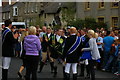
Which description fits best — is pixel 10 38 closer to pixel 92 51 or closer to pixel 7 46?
pixel 7 46

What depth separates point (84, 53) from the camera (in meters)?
10.5

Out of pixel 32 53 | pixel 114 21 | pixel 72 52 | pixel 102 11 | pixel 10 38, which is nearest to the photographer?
pixel 32 53

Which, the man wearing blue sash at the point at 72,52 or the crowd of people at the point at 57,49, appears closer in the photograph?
the crowd of people at the point at 57,49

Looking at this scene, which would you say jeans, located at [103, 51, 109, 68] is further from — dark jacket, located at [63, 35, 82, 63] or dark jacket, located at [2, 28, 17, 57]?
dark jacket, located at [2, 28, 17, 57]

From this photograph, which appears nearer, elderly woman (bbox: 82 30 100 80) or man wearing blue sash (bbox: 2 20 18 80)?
man wearing blue sash (bbox: 2 20 18 80)

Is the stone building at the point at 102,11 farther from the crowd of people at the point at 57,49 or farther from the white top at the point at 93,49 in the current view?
the white top at the point at 93,49

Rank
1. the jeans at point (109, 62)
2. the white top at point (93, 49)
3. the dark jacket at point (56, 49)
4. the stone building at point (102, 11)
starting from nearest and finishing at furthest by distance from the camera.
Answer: the white top at point (93, 49), the dark jacket at point (56, 49), the jeans at point (109, 62), the stone building at point (102, 11)

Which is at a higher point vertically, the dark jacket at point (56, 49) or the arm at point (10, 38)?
the arm at point (10, 38)

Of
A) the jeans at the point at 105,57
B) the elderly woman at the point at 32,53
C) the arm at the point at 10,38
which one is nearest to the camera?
the elderly woman at the point at 32,53

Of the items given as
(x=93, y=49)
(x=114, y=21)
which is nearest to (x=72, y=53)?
(x=93, y=49)

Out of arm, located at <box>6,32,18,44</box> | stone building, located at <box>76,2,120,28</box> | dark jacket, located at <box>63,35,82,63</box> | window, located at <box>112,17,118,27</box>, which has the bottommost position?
dark jacket, located at <box>63,35,82,63</box>

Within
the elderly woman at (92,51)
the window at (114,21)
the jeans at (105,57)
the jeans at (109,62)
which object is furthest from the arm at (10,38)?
the window at (114,21)

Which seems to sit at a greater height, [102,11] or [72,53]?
[102,11]

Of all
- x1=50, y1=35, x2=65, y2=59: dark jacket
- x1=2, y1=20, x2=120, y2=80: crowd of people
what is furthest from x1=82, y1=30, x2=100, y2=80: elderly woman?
x1=50, y1=35, x2=65, y2=59: dark jacket
